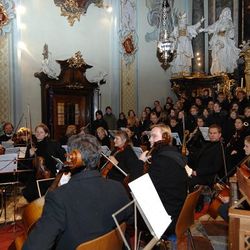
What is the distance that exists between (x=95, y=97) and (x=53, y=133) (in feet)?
6.62

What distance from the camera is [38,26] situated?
1097 cm

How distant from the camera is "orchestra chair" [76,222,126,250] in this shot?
1.75 m

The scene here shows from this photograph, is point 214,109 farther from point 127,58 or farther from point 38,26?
point 38,26

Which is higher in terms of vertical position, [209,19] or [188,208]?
[209,19]

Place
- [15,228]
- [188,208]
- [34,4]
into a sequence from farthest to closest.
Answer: [34,4]
[15,228]
[188,208]

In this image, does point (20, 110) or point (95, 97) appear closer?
point (20, 110)

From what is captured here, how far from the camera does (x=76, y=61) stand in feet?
37.8

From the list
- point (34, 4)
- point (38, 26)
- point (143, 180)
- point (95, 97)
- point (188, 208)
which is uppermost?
point (34, 4)

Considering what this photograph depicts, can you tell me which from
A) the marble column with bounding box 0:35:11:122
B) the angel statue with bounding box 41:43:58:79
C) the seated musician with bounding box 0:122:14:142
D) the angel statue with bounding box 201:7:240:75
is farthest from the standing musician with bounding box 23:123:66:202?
the angel statue with bounding box 201:7:240:75

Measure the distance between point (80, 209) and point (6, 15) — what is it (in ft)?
31.2

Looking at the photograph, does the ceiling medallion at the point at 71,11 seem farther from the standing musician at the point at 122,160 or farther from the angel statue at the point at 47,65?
the standing musician at the point at 122,160

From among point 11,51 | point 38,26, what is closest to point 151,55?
point 38,26

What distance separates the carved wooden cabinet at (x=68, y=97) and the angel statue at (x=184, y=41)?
3.83 meters

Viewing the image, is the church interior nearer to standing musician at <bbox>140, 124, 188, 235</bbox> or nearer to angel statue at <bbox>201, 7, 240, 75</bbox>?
angel statue at <bbox>201, 7, 240, 75</bbox>
